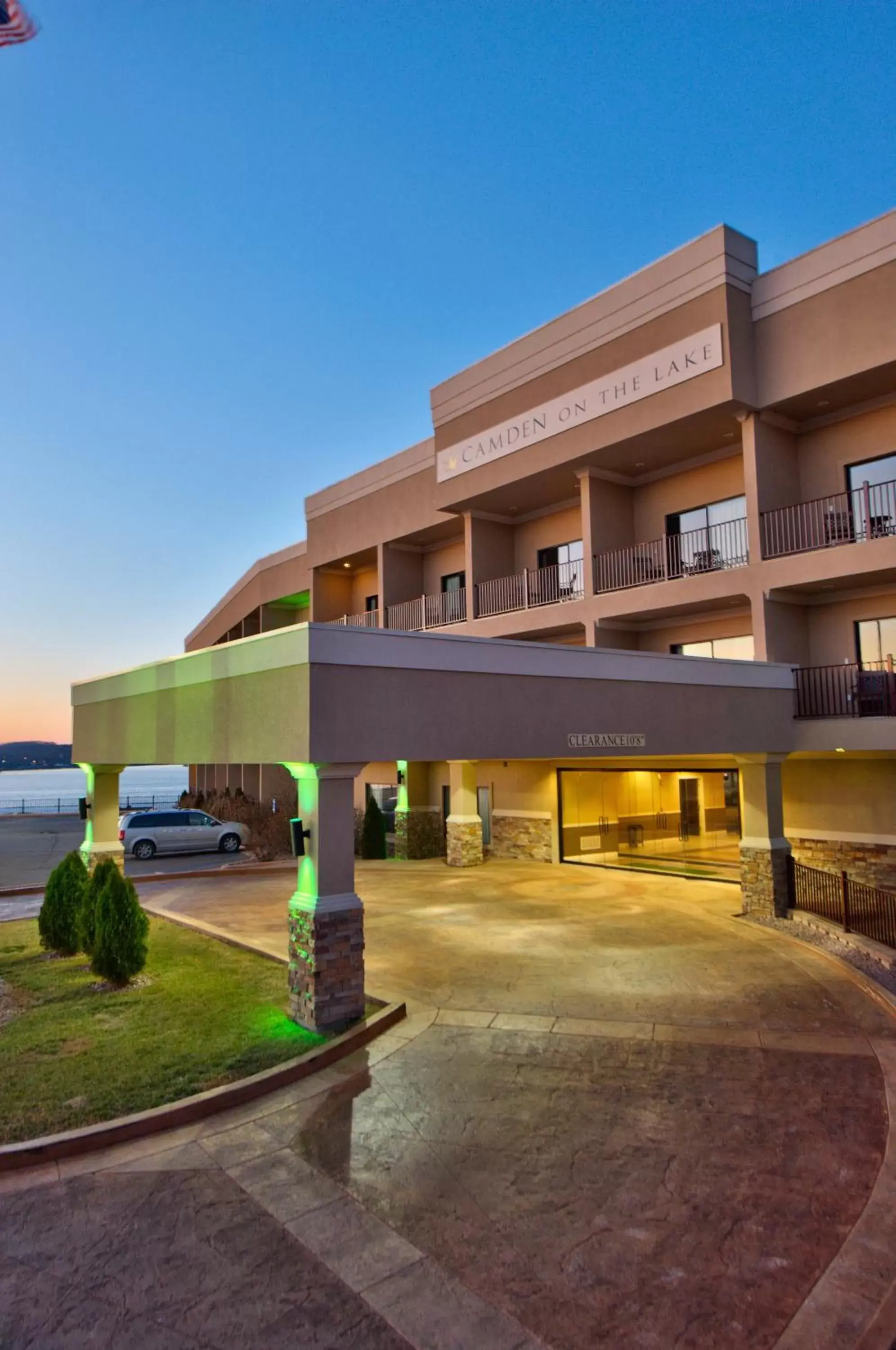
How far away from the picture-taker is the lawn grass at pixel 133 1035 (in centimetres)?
796

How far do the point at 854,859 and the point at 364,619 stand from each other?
61.7ft

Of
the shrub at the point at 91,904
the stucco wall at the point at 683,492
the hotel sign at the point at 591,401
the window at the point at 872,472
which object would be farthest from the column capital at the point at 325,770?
the stucco wall at the point at 683,492

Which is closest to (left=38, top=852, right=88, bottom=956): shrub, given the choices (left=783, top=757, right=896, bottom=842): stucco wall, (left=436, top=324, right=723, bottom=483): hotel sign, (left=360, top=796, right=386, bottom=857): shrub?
(left=360, top=796, right=386, bottom=857): shrub

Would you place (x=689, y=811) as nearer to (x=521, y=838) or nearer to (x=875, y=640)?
(x=521, y=838)

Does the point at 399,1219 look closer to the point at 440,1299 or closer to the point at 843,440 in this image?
the point at 440,1299

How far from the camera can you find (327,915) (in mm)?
9695

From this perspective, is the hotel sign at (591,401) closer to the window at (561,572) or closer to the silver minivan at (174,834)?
the window at (561,572)

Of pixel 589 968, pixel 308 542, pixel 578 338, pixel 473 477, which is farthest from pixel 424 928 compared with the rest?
pixel 308 542

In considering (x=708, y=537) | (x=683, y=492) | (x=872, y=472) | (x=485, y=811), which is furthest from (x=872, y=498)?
(x=485, y=811)

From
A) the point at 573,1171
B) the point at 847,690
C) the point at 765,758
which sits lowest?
the point at 573,1171

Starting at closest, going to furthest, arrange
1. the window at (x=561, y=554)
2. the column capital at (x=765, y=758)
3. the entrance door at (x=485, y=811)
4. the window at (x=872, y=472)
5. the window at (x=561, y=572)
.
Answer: the column capital at (x=765, y=758) < the window at (x=872, y=472) < the window at (x=561, y=572) < the window at (x=561, y=554) < the entrance door at (x=485, y=811)

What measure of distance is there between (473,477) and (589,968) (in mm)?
15248

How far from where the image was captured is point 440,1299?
5.16 meters

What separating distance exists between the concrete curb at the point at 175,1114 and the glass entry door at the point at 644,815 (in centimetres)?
1498
